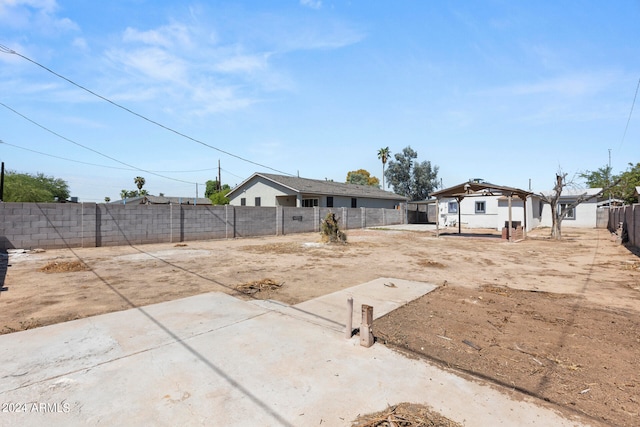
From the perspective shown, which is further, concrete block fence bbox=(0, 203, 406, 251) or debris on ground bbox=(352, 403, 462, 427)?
concrete block fence bbox=(0, 203, 406, 251)

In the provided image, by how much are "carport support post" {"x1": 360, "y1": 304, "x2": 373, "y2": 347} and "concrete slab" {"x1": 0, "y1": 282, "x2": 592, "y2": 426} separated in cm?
9

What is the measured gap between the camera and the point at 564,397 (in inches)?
112

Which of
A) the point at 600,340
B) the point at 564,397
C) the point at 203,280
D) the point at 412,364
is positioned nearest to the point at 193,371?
the point at 412,364

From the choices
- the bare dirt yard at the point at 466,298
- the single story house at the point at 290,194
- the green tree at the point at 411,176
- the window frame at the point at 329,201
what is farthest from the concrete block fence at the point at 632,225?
the green tree at the point at 411,176

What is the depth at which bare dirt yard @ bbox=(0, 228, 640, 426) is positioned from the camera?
3227mm

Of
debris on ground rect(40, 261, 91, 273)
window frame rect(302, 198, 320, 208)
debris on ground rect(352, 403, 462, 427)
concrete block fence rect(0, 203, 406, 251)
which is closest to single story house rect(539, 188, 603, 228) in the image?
window frame rect(302, 198, 320, 208)

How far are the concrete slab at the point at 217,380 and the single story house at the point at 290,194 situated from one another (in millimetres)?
22447

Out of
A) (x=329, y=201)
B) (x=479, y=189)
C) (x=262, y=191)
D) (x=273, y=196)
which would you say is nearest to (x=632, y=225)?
(x=479, y=189)

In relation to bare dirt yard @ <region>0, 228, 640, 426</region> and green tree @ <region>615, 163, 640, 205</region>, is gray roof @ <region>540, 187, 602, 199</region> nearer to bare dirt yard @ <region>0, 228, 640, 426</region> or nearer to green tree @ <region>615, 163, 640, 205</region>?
green tree @ <region>615, 163, 640, 205</region>

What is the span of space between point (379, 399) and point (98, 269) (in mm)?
8978

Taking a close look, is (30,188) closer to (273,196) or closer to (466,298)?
(273,196)

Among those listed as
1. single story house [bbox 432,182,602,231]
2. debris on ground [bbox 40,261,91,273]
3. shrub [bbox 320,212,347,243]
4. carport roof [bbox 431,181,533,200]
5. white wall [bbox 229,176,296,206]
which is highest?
white wall [bbox 229,176,296,206]

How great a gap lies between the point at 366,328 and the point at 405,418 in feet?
4.46

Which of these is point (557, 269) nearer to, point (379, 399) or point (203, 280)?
point (379, 399)
